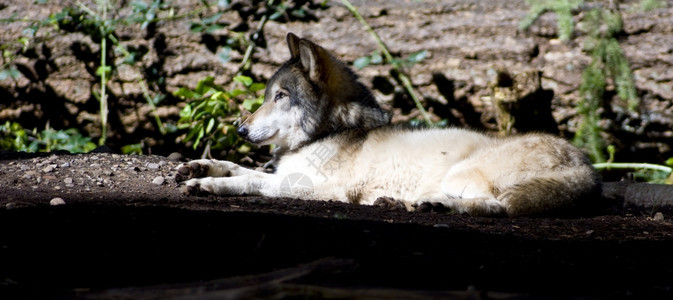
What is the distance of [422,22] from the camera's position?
23.4 ft

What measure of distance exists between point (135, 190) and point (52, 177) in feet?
2.66

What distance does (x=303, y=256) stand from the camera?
2.76 meters

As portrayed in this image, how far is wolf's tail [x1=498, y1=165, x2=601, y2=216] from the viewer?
4430 millimetres

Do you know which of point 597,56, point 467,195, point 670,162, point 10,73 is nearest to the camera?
point 467,195

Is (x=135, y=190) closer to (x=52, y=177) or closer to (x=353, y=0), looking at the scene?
(x=52, y=177)

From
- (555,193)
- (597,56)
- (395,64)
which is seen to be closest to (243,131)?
(395,64)

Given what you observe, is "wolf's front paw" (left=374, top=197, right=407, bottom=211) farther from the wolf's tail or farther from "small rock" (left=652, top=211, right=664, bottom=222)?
"small rock" (left=652, top=211, right=664, bottom=222)

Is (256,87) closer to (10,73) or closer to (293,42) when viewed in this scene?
(293,42)

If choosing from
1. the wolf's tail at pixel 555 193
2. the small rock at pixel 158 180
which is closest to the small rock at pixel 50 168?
the small rock at pixel 158 180

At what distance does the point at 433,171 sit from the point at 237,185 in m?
1.49

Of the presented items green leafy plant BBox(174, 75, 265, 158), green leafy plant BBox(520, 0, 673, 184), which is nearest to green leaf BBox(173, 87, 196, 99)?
green leafy plant BBox(174, 75, 265, 158)

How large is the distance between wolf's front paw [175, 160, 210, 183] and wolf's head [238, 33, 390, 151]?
517 mm

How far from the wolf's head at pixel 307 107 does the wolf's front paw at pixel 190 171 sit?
0.52 m

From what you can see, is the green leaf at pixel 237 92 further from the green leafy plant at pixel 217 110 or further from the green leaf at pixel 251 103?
the green leaf at pixel 251 103
